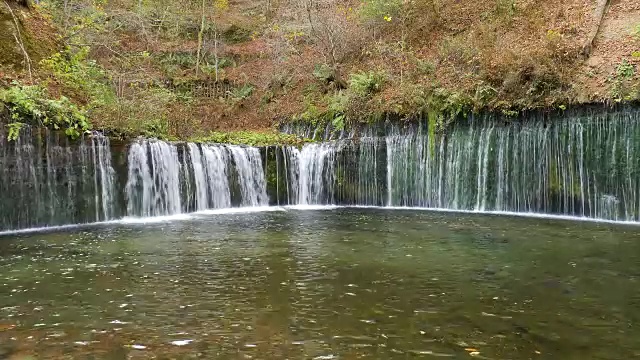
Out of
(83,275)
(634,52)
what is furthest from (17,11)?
(634,52)

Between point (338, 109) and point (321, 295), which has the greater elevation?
point (338, 109)

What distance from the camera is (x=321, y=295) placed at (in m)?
5.65

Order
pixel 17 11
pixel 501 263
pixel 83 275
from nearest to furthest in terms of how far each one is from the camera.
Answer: pixel 83 275 < pixel 501 263 < pixel 17 11

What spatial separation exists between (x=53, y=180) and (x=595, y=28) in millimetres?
16288

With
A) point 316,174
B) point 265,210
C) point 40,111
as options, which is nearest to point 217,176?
point 265,210

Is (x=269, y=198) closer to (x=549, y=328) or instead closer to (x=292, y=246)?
(x=292, y=246)

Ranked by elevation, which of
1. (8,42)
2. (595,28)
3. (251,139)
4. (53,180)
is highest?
(595,28)

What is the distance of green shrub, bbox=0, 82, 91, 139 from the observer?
1127 centimetres

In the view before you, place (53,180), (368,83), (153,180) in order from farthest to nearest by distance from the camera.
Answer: (368,83)
(153,180)
(53,180)

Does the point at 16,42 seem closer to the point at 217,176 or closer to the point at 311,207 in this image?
the point at 217,176

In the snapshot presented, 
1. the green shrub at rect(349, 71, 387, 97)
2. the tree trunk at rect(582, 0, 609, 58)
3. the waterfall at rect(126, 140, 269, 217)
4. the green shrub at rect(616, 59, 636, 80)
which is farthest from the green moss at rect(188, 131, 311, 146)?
the green shrub at rect(616, 59, 636, 80)

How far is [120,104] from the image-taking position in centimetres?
1509

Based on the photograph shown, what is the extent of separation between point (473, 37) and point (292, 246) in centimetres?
1310

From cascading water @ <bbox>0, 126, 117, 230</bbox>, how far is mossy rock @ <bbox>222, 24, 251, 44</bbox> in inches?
714
